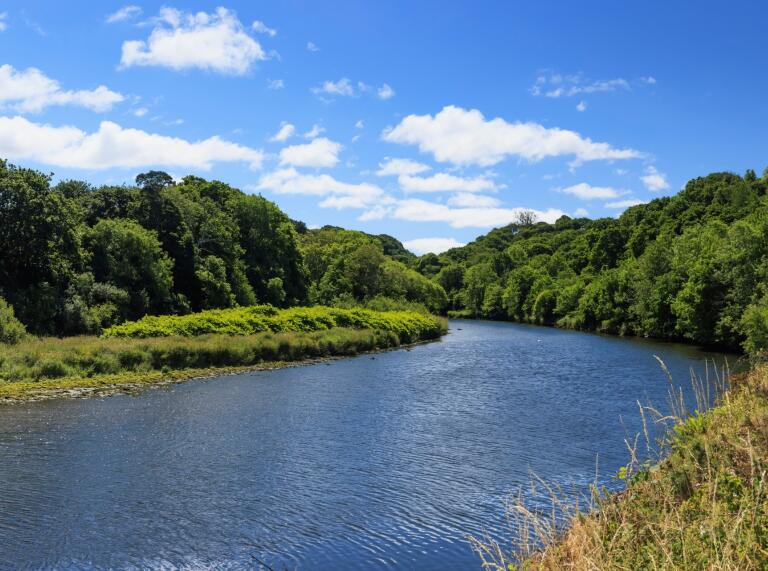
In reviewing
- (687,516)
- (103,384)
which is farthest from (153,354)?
(687,516)

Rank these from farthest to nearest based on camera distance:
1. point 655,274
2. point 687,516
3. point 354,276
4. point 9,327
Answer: point 354,276
point 655,274
point 9,327
point 687,516

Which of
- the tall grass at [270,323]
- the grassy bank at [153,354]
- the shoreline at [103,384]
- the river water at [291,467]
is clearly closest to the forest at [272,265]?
the grassy bank at [153,354]

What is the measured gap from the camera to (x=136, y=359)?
40438 mm

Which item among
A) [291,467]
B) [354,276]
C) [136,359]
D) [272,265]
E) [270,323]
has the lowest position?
[291,467]

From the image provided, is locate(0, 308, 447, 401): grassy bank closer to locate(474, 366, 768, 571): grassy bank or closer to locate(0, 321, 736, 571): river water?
locate(0, 321, 736, 571): river water

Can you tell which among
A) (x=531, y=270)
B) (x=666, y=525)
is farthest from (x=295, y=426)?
(x=531, y=270)

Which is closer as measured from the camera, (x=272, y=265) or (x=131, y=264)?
(x=131, y=264)

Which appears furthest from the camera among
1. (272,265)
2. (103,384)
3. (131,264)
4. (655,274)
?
(272,265)

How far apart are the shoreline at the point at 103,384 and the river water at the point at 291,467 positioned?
123cm

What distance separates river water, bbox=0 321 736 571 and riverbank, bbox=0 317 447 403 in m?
2.52

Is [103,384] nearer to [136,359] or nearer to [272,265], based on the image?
[136,359]

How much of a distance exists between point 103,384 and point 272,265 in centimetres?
5328

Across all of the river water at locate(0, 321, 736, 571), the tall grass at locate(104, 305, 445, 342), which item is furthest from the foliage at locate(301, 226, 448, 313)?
the river water at locate(0, 321, 736, 571)

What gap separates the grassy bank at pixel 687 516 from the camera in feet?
22.2
